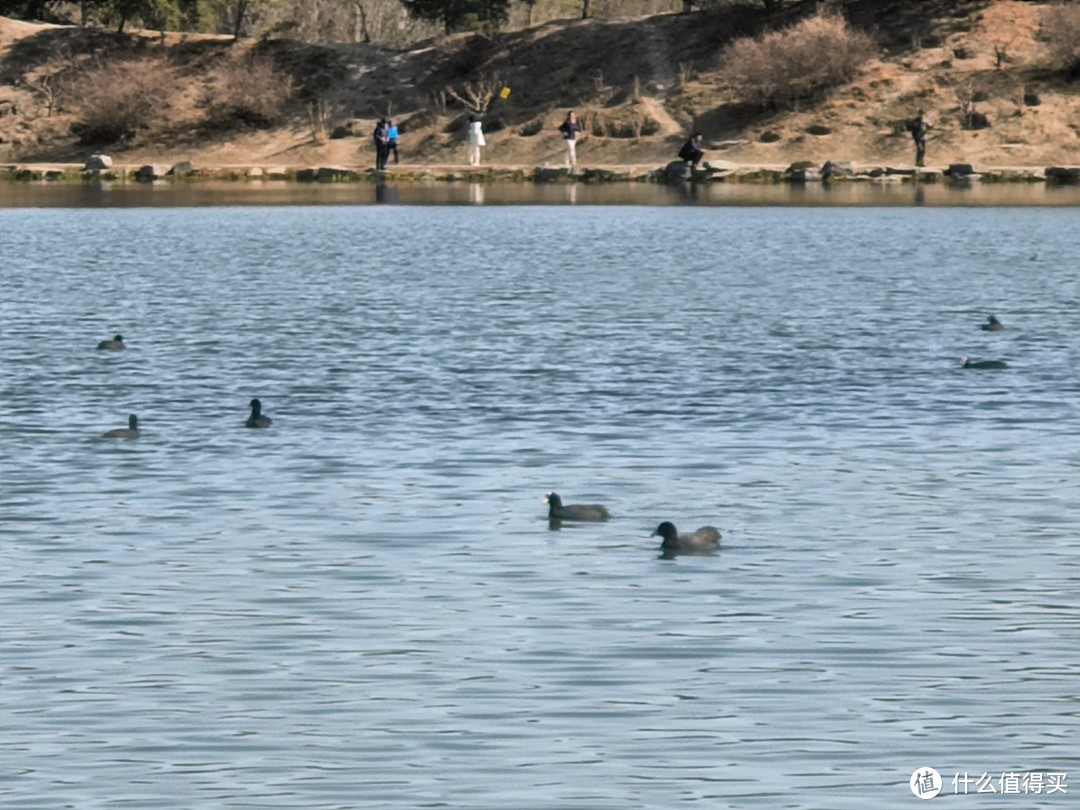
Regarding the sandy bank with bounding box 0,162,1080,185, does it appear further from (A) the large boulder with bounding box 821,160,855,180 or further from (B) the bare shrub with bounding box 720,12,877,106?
(B) the bare shrub with bounding box 720,12,877,106

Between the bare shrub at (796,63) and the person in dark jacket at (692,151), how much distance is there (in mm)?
7200

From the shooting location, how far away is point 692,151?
3098 inches

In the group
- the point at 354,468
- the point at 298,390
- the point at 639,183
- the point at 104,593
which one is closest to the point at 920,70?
the point at 639,183

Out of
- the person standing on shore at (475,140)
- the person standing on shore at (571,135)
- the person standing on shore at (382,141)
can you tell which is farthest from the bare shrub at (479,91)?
the person standing on shore at (571,135)

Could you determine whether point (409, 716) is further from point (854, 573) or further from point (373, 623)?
point (854, 573)

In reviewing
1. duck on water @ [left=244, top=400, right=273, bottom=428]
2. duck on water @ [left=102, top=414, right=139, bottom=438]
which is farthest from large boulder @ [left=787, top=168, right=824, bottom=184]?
duck on water @ [left=102, top=414, right=139, bottom=438]

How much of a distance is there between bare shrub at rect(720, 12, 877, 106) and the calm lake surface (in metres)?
49.2

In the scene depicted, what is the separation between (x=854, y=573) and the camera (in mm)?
16516

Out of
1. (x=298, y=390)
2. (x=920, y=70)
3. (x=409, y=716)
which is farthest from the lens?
(x=920, y=70)

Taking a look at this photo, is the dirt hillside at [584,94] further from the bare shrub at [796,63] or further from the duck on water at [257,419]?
the duck on water at [257,419]

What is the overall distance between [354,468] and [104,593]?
5.61 m

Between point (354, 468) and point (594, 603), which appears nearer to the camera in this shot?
point (594, 603)

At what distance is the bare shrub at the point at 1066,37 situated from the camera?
278 ft

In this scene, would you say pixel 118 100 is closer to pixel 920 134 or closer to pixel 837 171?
pixel 837 171
